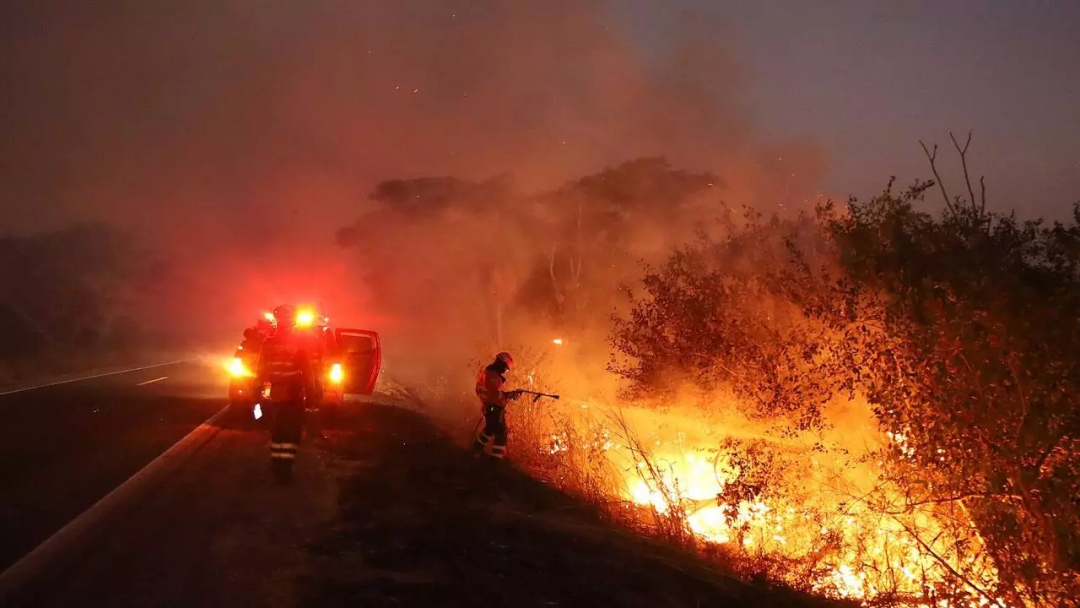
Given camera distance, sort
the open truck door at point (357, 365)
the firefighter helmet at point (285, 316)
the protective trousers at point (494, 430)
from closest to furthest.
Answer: the firefighter helmet at point (285, 316) < the protective trousers at point (494, 430) < the open truck door at point (357, 365)

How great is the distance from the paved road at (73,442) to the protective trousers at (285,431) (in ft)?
5.21

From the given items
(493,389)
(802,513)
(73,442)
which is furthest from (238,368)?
(802,513)

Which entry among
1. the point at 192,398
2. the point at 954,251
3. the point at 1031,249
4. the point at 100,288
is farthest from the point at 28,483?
the point at 100,288

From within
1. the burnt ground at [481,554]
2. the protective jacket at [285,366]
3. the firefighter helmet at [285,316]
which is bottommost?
the burnt ground at [481,554]

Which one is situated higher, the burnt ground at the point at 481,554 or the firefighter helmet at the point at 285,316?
the firefighter helmet at the point at 285,316

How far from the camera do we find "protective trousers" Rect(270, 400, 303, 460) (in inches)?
275

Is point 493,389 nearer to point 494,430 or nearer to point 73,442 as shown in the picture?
point 494,430

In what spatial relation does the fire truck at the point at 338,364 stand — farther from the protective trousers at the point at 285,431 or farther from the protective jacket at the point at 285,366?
the protective trousers at the point at 285,431

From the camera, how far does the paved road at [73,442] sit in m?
5.78

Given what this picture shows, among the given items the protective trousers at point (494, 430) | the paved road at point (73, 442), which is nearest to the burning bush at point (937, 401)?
the protective trousers at point (494, 430)

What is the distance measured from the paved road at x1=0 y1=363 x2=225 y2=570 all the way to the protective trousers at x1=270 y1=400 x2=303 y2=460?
159 centimetres

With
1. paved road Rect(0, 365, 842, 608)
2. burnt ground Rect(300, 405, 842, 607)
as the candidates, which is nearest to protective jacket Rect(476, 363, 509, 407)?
paved road Rect(0, 365, 842, 608)

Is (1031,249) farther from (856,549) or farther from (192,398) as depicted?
(192,398)

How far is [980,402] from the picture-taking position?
5879 mm
